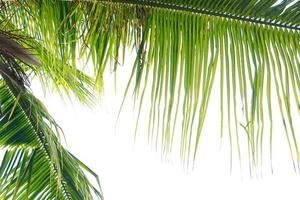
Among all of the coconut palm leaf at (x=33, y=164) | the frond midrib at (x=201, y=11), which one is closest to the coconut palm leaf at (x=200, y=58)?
the frond midrib at (x=201, y=11)

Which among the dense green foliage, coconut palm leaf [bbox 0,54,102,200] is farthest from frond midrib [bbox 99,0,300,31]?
coconut palm leaf [bbox 0,54,102,200]

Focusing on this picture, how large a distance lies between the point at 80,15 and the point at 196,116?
1.69 ft

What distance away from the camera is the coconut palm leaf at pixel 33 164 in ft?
8.65

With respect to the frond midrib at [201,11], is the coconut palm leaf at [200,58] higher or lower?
lower

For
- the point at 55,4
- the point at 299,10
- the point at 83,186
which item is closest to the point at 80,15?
the point at 55,4

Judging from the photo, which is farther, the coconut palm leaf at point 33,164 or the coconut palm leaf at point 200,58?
the coconut palm leaf at point 33,164

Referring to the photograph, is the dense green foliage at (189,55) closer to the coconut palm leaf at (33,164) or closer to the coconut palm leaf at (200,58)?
the coconut palm leaf at (200,58)

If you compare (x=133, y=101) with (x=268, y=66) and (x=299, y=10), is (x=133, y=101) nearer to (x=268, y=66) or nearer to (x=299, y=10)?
(x=268, y=66)

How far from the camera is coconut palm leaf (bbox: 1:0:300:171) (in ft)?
4.71

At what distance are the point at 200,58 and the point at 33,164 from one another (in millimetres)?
1422

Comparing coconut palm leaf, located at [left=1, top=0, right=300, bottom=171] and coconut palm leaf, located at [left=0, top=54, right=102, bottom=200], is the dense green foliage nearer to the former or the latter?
coconut palm leaf, located at [left=1, top=0, right=300, bottom=171]

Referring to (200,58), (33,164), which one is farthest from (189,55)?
(33,164)

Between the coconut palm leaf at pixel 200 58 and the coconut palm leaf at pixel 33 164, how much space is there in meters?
0.79

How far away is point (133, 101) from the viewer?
169cm
